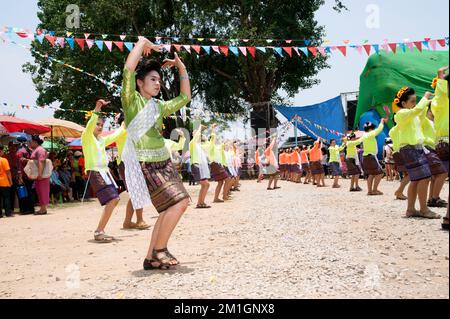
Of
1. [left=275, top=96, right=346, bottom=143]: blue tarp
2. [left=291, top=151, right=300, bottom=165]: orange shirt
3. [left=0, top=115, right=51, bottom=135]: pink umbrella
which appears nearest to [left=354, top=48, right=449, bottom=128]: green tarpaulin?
[left=275, top=96, right=346, bottom=143]: blue tarp

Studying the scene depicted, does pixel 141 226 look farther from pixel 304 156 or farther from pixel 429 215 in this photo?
pixel 304 156

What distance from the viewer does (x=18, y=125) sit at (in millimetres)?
11914

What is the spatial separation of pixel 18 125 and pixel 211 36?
13.2 metres

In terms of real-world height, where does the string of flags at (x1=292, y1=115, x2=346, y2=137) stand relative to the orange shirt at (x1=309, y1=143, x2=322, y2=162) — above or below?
above

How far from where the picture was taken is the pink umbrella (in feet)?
37.7

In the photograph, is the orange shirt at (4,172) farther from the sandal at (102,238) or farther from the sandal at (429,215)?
the sandal at (429,215)

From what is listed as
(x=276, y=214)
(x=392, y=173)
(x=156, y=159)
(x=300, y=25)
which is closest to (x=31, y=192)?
(x=276, y=214)

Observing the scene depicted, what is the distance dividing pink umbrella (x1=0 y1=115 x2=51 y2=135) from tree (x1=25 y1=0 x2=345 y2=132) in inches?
356

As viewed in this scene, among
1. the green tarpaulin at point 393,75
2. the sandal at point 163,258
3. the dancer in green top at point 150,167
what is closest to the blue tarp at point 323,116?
the green tarpaulin at point 393,75

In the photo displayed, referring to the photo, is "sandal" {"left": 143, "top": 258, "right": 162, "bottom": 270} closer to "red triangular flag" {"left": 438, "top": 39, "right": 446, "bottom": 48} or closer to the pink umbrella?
"red triangular flag" {"left": 438, "top": 39, "right": 446, "bottom": 48}

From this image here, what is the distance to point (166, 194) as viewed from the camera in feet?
12.8

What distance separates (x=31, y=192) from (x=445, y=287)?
33.9 feet

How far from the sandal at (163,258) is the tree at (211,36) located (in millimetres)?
17596
